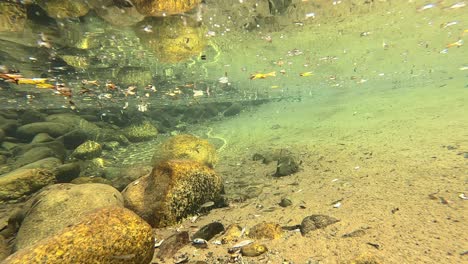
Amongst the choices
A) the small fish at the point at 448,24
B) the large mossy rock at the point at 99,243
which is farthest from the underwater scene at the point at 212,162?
the small fish at the point at 448,24

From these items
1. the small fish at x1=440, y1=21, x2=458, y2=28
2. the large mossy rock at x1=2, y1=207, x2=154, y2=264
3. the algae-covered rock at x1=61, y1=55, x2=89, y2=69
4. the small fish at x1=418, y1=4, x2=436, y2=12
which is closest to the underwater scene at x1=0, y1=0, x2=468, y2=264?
the large mossy rock at x1=2, y1=207, x2=154, y2=264

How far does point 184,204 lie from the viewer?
17.6ft

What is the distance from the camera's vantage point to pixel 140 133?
61.1 feet

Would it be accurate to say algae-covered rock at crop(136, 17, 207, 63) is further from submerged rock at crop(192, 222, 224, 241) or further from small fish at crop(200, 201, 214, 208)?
submerged rock at crop(192, 222, 224, 241)

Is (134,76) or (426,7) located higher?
(426,7)

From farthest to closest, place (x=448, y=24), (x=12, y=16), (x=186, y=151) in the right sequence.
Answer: (x=448, y=24) → (x=12, y=16) → (x=186, y=151)

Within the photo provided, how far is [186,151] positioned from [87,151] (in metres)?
7.36

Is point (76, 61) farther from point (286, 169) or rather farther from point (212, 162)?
point (286, 169)

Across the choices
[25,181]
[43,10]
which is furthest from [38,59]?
[25,181]

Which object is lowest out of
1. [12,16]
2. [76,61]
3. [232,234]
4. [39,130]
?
[232,234]

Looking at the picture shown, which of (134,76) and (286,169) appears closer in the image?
(286,169)

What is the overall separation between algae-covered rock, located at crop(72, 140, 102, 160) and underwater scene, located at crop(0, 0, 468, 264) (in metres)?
0.08

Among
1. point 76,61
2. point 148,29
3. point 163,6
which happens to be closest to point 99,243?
point 163,6

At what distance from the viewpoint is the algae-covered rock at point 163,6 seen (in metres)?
10.2
